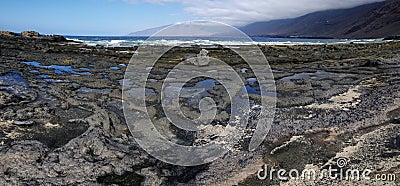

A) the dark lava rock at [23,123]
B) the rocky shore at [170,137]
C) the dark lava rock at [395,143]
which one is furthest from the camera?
the dark lava rock at [23,123]

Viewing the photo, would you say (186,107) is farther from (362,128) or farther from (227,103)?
(362,128)

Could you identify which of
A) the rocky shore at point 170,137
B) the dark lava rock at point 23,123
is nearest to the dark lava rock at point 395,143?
the rocky shore at point 170,137

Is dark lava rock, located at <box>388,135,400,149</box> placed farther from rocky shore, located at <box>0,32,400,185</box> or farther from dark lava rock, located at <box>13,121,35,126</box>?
dark lava rock, located at <box>13,121,35,126</box>

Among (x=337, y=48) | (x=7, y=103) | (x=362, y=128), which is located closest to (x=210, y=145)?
(x=362, y=128)

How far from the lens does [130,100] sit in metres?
13.2

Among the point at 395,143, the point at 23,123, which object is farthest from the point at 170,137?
the point at 395,143

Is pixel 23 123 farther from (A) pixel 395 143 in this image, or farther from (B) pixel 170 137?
(A) pixel 395 143

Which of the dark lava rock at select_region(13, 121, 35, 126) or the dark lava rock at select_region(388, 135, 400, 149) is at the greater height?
the dark lava rock at select_region(388, 135, 400, 149)

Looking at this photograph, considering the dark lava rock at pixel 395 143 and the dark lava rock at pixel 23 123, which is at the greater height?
the dark lava rock at pixel 395 143

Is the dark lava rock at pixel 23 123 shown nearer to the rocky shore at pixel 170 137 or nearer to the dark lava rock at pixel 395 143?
the rocky shore at pixel 170 137

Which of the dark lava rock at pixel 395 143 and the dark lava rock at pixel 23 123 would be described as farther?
the dark lava rock at pixel 23 123

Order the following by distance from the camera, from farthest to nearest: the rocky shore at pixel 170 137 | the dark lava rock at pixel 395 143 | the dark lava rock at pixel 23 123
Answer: the dark lava rock at pixel 23 123, the dark lava rock at pixel 395 143, the rocky shore at pixel 170 137

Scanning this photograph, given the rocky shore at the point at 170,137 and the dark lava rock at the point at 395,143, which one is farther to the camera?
the dark lava rock at the point at 395,143

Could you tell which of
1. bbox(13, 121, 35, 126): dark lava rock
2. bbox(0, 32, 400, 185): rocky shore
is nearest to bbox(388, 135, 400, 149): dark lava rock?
bbox(0, 32, 400, 185): rocky shore
